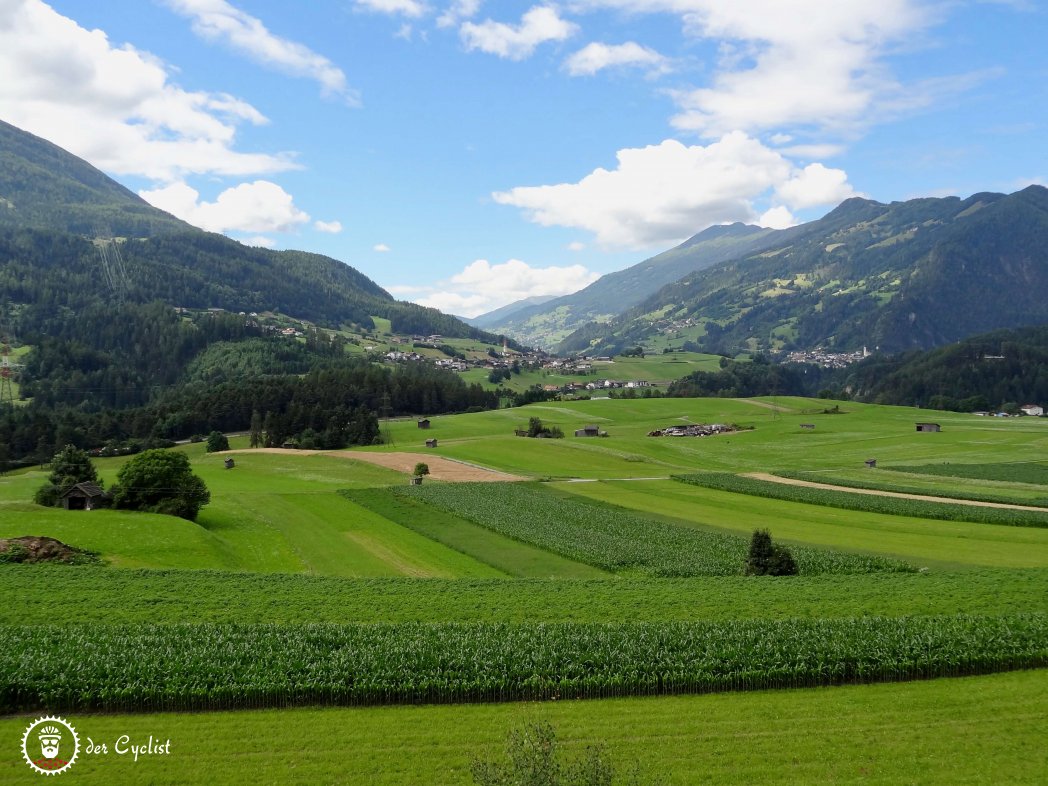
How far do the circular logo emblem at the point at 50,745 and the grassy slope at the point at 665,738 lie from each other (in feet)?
1.24

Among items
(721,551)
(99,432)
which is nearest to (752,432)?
(721,551)

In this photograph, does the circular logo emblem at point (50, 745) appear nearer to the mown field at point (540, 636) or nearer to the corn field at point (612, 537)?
the mown field at point (540, 636)

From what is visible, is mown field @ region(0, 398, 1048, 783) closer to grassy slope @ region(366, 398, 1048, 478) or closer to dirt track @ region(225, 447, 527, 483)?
dirt track @ region(225, 447, 527, 483)

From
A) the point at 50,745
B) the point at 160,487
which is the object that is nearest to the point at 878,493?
the point at 160,487

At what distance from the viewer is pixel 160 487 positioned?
205ft

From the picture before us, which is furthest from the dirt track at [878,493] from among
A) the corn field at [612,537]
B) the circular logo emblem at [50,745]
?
the circular logo emblem at [50,745]

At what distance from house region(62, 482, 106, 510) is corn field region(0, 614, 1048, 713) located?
38.4m

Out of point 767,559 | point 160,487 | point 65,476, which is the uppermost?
point 65,476

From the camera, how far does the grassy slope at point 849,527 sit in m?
47.1

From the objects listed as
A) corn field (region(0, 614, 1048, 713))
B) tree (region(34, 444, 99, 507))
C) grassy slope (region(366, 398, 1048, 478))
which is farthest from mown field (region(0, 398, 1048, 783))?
grassy slope (region(366, 398, 1048, 478))

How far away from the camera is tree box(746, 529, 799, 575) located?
42469mm

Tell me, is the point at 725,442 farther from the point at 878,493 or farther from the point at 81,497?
the point at 81,497

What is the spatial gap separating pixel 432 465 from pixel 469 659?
70.3 metres

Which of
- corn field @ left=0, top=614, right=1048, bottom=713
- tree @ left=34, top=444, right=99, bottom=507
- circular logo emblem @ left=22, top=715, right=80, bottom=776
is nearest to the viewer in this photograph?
circular logo emblem @ left=22, top=715, right=80, bottom=776
